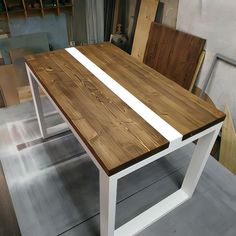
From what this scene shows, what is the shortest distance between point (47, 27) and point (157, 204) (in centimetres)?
268

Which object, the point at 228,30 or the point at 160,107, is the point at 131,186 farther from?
the point at 228,30

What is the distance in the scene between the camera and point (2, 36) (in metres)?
2.72

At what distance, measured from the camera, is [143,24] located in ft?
8.13

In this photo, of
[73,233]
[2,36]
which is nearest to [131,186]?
[73,233]

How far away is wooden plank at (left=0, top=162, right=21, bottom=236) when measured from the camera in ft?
4.26

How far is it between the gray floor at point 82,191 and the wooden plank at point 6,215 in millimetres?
56

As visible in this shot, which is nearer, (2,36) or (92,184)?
(92,184)

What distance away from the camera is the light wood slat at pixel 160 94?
1025mm

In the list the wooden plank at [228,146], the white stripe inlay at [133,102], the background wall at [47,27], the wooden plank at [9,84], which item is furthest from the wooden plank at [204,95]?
the background wall at [47,27]

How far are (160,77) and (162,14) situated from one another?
121 cm

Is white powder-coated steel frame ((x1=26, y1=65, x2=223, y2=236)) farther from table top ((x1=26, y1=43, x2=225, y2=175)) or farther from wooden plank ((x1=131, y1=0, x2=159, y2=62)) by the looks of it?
wooden plank ((x1=131, y1=0, x2=159, y2=62))

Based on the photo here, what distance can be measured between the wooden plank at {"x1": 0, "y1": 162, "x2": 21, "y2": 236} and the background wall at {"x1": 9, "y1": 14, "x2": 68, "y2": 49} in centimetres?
209

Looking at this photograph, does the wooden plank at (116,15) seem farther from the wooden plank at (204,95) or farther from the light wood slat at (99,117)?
the light wood slat at (99,117)

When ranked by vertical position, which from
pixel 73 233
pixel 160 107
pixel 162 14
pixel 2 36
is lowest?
pixel 73 233
